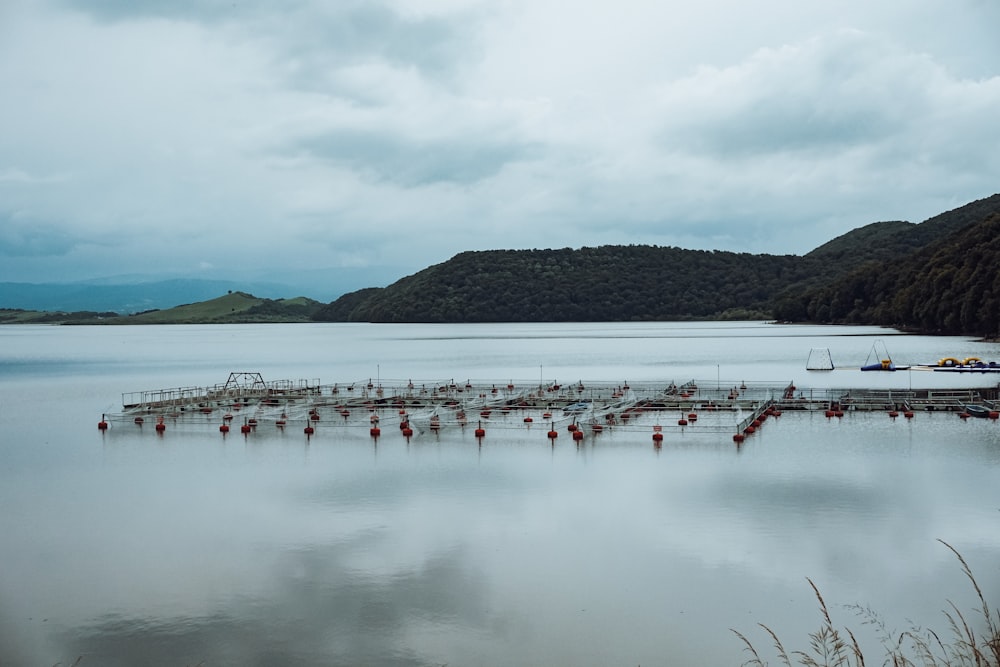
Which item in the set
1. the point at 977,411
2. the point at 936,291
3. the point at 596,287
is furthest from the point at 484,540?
the point at 596,287

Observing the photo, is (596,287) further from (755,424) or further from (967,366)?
(755,424)

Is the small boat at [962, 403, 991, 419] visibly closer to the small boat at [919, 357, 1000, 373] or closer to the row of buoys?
the row of buoys

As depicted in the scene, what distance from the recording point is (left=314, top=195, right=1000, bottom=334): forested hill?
15838 cm

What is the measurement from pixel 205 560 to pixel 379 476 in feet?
24.9

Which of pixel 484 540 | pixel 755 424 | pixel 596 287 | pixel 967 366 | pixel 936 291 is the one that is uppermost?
pixel 596 287

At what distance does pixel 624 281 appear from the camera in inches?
6363

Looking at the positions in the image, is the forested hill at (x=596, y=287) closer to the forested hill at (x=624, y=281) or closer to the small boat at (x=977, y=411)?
the forested hill at (x=624, y=281)

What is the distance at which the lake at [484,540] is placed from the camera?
38.1ft

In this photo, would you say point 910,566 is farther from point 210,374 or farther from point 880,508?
point 210,374

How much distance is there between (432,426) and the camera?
98.1 feet

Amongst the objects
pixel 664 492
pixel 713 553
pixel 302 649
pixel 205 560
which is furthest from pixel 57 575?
pixel 664 492

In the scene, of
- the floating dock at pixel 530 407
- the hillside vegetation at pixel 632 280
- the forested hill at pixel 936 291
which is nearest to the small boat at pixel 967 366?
the floating dock at pixel 530 407

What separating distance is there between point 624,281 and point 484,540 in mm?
147921

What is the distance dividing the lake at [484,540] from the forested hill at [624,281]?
128 meters
